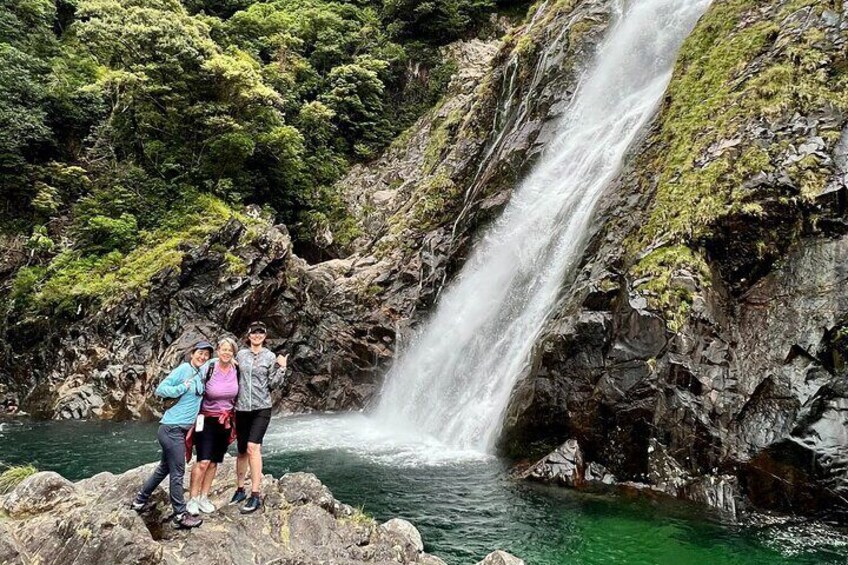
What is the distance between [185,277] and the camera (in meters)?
18.9

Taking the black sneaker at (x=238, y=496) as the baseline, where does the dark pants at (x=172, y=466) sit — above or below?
above

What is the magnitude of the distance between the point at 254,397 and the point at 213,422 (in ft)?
1.48

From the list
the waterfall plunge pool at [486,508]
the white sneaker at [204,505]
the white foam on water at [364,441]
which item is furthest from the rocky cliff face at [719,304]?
the white sneaker at [204,505]

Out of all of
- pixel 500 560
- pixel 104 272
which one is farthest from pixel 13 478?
pixel 104 272

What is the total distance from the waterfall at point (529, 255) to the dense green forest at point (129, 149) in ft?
31.0

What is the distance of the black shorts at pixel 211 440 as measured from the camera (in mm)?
5527

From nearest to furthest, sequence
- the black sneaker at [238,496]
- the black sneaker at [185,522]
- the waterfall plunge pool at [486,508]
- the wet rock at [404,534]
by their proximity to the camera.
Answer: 1. the black sneaker at [185,522]
2. the wet rock at [404,534]
3. the black sneaker at [238,496]
4. the waterfall plunge pool at [486,508]

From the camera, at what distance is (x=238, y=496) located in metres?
5.91

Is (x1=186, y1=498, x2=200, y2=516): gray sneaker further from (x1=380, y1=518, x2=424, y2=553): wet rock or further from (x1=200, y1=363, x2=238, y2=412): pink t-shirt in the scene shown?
(x1=380, y1=518, x2=424, y2=553): wet rock

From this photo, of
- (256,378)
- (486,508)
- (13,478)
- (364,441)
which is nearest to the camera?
(256,378)

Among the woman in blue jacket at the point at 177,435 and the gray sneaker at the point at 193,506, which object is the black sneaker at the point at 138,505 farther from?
the gray sneaker at the point at 193,506

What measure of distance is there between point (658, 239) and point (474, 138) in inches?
494

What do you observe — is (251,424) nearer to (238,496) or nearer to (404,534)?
(238,496)

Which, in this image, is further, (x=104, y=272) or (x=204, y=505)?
(x=104, y=272)
